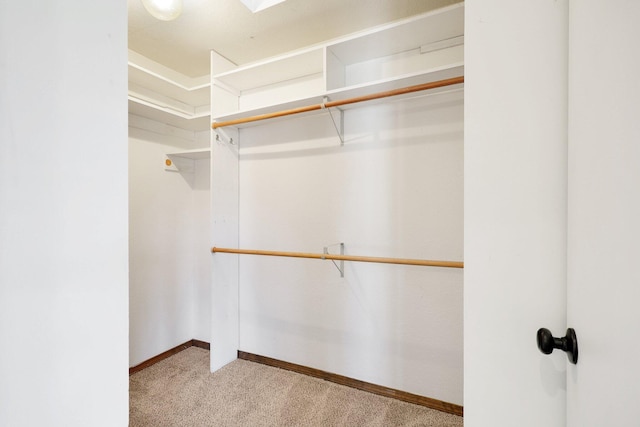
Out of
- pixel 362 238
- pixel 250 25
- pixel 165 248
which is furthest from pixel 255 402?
pixel 250 25

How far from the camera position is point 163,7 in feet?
4.68

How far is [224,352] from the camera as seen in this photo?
7.75 ft

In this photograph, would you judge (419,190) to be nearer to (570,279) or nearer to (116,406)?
(570,279)

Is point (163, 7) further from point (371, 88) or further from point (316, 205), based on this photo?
point (316, 205)

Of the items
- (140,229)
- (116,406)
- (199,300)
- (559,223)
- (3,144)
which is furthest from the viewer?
(199,300)

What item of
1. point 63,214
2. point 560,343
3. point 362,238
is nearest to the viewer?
point 63,214

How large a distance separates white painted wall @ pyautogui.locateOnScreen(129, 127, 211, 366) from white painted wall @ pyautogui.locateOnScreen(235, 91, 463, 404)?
0.50m

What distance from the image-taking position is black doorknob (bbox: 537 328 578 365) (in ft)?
1.98

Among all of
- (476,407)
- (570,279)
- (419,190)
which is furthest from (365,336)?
(570,279)

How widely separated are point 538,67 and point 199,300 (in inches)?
113

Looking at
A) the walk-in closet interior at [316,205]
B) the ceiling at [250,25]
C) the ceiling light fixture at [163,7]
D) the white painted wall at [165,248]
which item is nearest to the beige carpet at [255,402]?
the walk-in closet interior at [316,205]

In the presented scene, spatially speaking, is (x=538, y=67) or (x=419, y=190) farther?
(x=419, y=190)

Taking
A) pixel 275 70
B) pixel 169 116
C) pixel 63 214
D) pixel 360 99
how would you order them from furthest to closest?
1. pixel 169 116
2. pixel 275 70
3. pixel 360 99
4. pixel 63 214

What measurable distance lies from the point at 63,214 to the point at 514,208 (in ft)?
3.12
